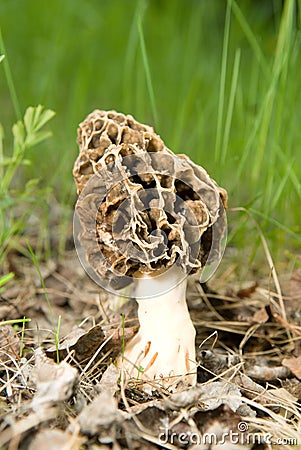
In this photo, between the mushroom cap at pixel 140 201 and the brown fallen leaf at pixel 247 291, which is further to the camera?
the brown fallen leaf at pixel 247 291

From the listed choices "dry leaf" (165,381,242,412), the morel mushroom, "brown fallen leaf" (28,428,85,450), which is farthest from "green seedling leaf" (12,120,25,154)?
"brown fallen leaf" (28,428,85,450)

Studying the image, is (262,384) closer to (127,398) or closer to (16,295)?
(127,398)

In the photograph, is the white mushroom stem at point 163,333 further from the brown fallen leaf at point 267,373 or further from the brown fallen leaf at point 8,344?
the brown fallen leaf at point 8,344

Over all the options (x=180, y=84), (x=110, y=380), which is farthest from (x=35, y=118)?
(x=180, y=84)

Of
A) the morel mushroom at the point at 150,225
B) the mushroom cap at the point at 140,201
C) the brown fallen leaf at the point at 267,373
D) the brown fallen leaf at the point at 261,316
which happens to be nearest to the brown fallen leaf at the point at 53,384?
the morel mushroom at the point at 150,225

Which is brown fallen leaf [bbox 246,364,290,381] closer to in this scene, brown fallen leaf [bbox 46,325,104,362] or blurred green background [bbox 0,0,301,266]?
brown fallen leaf [bbox 46,325,104,362]

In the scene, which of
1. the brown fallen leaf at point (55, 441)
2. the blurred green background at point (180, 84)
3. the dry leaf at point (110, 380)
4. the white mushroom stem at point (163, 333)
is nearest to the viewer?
the brown fallen leaf at point (55, 441)

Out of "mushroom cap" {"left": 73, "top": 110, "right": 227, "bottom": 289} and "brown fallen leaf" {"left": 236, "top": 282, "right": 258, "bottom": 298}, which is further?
"brown fallen leaf" {"left": 236, "top": 282, "right": 258, "bottom": 298}

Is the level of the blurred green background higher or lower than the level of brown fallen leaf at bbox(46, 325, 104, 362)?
higher
